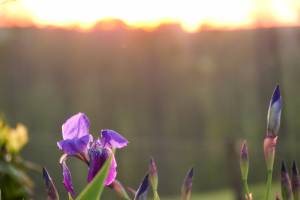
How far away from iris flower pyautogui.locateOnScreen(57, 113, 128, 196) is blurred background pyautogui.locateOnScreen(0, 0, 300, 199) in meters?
5.05

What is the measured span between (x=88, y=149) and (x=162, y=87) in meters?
5.85

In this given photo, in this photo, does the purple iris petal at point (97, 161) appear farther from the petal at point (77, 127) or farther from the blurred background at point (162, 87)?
the blurred background at point (162, 87)

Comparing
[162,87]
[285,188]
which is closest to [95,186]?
[285,188]

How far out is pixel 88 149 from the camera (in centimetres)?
101

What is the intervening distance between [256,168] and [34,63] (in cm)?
236

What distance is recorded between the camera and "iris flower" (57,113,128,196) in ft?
3.26

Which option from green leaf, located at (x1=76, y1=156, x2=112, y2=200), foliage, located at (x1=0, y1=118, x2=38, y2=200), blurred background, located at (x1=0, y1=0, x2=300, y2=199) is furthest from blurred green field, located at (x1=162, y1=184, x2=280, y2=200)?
green leaf, located at (x1=76, y1=156, x2=112, y2=200)

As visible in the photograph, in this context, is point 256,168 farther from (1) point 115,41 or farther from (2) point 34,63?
(2) point 34,63

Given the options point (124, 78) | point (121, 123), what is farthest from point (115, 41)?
point (121, 123)

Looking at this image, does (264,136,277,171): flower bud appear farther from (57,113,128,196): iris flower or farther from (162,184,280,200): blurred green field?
(162,184,280,200): blurred green field

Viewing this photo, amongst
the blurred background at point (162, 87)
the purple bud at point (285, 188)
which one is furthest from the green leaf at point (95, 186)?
the blurred background at point (162, 87)

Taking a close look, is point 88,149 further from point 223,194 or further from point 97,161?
point 223,194

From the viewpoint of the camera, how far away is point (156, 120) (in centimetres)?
668

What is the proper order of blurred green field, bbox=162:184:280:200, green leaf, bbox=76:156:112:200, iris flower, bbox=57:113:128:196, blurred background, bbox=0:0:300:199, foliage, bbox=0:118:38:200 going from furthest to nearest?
blurred green field, bbox=162:184:280:200 → blurred background, bbox=0:0:300:199 → foliage, bbox=0:118:38:200 → iris flower, bbox=57:113:128:196 → green leaf, bbox=76:156:112:200
